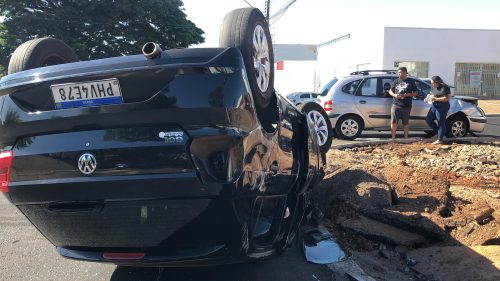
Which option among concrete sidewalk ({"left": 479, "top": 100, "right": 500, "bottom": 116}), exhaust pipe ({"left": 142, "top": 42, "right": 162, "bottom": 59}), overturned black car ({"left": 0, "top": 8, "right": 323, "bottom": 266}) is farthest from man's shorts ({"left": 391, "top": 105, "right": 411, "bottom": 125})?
concrete sidewalk ({"left": 479, "top": 100, "right": 500, "bottom": 116})

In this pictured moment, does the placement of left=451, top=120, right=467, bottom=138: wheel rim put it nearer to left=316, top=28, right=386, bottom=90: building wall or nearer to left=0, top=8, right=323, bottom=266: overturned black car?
left=0, top=8, right=323, bottom=266: overturned black car

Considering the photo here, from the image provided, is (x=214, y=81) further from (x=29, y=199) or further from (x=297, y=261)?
(x=297, y=261)

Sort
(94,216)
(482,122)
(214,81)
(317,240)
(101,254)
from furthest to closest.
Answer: (482,122)
(317,240)
(101,254)
(94,216)
(214,81)

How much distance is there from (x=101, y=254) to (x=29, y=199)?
0.54 m

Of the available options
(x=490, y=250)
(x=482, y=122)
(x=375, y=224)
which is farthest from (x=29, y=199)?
(x=482, y=122)

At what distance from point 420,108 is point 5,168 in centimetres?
1080

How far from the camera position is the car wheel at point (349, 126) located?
483 inches

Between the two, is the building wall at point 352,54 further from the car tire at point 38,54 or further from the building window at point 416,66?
the car tire at point 38,54

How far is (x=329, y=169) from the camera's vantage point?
6.68 meters

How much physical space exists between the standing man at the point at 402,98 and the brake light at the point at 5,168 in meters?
9.34

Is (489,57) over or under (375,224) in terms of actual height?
over

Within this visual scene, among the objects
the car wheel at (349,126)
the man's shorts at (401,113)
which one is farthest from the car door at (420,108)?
the car wheel at (349,126)

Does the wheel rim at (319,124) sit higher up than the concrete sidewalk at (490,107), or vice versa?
the wheel rim at (319,124)

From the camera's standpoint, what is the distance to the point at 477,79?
3319 centimetres
